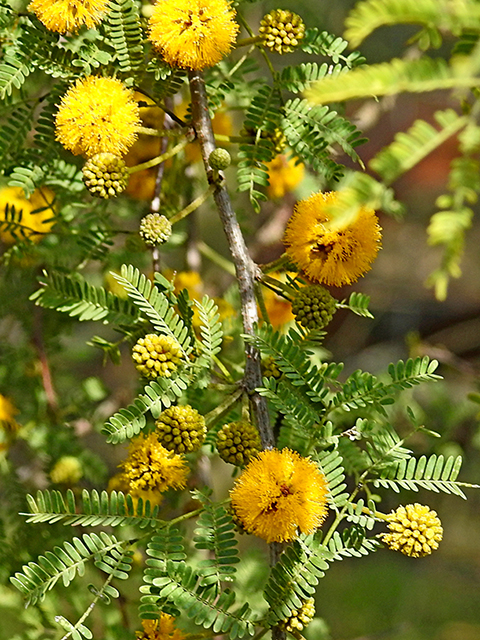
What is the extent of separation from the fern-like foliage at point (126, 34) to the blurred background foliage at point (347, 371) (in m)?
0.34

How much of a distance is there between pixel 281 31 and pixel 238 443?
66cm

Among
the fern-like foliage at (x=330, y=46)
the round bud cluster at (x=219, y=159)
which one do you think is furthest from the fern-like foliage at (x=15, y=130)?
the fern-like foliage at (x=330, y=46)

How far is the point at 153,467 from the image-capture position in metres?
0.98

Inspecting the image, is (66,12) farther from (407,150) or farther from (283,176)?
(283,176)

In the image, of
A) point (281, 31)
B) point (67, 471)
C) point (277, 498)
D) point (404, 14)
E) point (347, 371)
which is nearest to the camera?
point (404, 14)

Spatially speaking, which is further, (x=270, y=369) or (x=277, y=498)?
(x=270, y=369)

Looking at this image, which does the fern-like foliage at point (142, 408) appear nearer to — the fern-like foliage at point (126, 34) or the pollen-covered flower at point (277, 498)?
the pollen-covered flower at point (277, 498)

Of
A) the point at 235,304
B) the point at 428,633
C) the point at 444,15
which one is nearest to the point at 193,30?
the point at 444,15

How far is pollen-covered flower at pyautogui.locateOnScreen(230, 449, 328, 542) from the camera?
0.85 m

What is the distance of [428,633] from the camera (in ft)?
10.8

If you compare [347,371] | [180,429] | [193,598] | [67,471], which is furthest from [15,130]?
[347,371]

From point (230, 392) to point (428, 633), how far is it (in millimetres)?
2875

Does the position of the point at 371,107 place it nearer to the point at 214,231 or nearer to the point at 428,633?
the point at 214,231

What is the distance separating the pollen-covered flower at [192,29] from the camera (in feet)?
3.02
